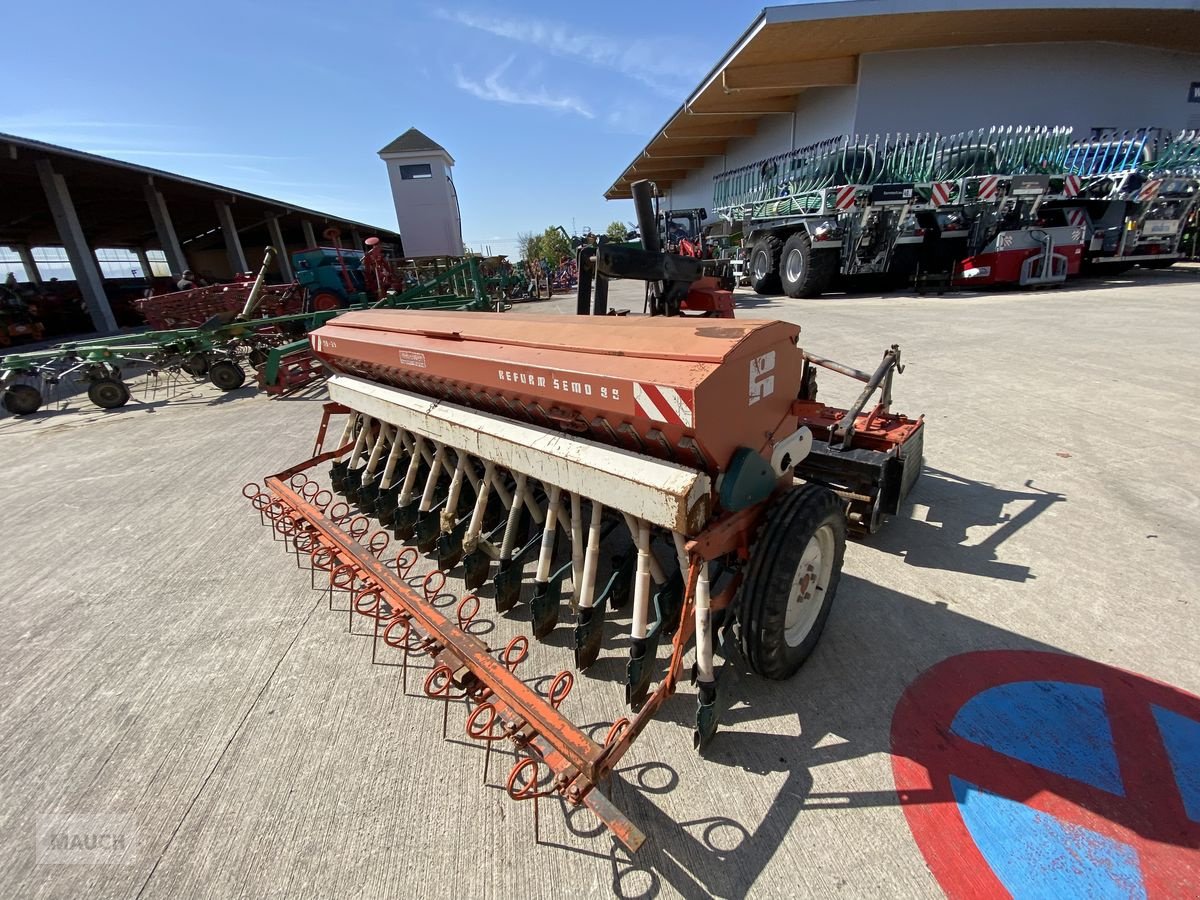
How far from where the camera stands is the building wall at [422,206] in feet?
69.2

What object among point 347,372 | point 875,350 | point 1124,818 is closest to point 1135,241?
point 875,350

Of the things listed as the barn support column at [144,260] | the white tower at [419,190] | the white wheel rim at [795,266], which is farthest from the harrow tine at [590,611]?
the barn support column at [144,260]

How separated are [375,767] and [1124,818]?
7.74 feet

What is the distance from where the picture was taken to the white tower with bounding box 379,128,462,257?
21.0m

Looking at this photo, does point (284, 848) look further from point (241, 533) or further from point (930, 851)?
point (241, 533)

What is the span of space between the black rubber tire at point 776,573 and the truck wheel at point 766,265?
43.0ft

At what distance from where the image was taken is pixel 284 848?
1.62m

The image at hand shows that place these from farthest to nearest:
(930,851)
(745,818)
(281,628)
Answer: (281,628), (745,818), (930,851)

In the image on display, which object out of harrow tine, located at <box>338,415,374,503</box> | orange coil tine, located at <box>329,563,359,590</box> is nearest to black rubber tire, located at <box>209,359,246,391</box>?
harrow tine, located at <box>338,415,374,503</box>

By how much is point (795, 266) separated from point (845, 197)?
6.82 feet

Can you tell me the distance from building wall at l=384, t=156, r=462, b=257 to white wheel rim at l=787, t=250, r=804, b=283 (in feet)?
47.5

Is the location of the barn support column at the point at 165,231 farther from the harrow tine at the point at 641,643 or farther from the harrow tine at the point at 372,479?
the harrow tine at the point at 641,643

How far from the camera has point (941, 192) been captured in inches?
433

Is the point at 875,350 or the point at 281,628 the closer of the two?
the point at 281,628
